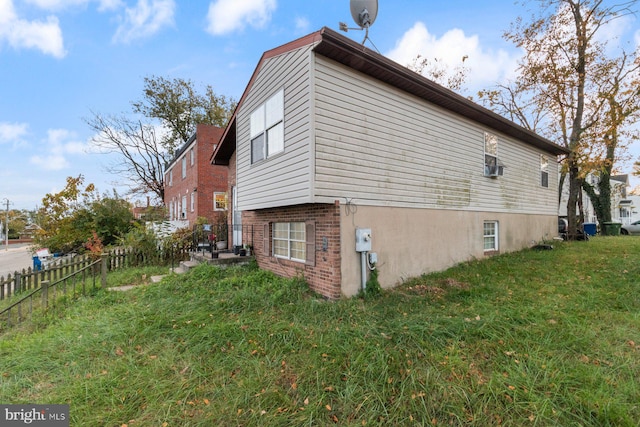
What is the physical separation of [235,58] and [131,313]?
11.1 metres

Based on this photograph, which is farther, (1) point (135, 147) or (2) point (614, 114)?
(1) point (135, 147)

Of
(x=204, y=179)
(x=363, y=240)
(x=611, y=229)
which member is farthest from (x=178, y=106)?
(x=611, y=229)

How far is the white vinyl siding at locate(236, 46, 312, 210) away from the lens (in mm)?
5555

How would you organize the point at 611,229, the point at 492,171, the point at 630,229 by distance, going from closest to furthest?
the point at 492,171 → the point at 611,229 → the point at 630,229

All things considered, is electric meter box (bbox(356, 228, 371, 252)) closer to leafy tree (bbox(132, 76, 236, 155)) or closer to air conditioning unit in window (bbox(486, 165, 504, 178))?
air conditioning unit in window (bbox(486, 165, 504, 178))

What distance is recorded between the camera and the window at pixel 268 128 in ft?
21.4

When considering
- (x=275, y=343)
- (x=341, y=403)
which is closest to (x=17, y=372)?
(x=275, y=343)

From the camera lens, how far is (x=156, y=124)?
1015 inches

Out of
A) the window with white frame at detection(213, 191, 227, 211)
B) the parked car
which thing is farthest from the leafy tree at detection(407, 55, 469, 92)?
the parked car

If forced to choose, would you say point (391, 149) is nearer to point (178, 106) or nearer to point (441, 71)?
point (441, 71)

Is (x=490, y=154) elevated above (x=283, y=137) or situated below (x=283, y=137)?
above

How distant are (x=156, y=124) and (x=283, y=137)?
2472cm

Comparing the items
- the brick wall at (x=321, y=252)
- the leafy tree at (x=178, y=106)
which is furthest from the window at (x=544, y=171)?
the leafy tree at (x=178, y=106)

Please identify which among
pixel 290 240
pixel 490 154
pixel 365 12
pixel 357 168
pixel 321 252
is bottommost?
pixel 321 252
